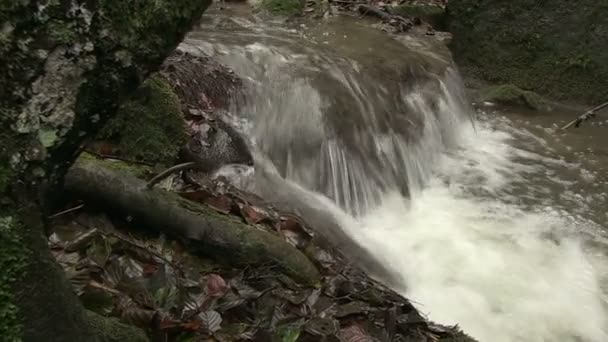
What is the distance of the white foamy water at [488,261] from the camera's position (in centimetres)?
402

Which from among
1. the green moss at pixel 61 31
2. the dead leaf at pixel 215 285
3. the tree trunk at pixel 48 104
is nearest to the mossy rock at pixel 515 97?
the dead leaf at pixel 215 285

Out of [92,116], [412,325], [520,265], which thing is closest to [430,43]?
[520,265]

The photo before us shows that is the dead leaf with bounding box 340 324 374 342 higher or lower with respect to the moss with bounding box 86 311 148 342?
lower

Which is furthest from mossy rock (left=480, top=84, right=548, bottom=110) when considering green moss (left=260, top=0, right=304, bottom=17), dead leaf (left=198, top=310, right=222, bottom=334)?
dead leaf (left=198, top=310, right=222, bottom=334)

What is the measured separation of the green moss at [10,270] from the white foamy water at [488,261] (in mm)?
3044

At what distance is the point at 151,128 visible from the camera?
3.44m

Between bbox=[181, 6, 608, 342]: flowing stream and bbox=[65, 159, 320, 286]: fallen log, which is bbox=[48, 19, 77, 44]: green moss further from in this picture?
bbox=[181, 6, 608, 342]: flowing stream

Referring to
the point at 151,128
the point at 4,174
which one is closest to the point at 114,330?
the point at 4,174

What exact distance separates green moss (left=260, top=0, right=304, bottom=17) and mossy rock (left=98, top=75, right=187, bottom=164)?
4956 millimetres

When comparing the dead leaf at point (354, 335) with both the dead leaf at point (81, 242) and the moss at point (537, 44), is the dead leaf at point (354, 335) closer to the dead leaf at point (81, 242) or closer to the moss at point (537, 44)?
the dead leaf at point (81, 242)

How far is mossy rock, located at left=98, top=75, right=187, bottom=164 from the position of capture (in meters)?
3.32

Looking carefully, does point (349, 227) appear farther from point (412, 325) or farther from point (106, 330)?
point (106, 330)

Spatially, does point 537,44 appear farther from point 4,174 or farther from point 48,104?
point 4,174

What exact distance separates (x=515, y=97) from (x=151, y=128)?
6.07m
